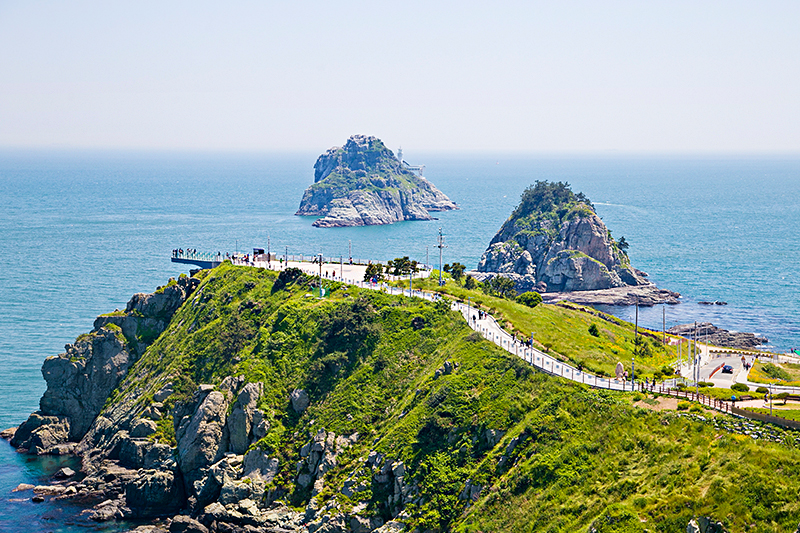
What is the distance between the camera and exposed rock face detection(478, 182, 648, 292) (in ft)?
579

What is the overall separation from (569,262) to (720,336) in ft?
159

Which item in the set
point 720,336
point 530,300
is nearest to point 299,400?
point 530,300

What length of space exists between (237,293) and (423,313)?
1148 inches

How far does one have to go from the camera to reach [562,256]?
17862 cm

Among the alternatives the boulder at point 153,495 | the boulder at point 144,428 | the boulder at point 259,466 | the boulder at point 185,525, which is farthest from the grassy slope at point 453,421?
the boulder at point 185,525

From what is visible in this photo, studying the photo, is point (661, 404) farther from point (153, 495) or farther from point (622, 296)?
point (622, 296)

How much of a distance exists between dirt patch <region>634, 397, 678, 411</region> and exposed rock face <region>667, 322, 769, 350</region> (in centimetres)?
6619

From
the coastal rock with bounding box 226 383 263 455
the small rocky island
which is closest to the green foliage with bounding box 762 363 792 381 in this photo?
the coastal rock with bounding box 226 383 263 455

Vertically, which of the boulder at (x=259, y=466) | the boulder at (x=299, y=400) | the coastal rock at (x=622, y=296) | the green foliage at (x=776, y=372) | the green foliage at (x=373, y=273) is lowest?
the boulder at (x=259, y=466)

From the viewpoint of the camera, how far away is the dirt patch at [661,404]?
62053 mm

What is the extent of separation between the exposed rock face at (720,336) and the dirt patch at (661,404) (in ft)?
217

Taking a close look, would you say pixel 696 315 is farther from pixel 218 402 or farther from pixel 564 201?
pixel 218 402

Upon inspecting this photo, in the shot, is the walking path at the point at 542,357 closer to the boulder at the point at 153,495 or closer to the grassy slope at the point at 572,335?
the grassy slope at the point at 572,335

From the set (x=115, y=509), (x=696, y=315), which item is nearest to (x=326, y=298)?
(x=115, y=509)
